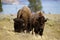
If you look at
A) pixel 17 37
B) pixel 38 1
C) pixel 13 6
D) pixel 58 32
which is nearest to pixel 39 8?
pixel 38 1

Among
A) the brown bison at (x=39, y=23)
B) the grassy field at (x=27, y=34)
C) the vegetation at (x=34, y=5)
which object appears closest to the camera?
the grassy field at (x=27, y=34)

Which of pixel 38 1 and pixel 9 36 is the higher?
pixel 38 1

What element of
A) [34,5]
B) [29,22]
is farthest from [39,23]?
[34,5]

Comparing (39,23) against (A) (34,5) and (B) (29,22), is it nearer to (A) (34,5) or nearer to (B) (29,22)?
(B) (29,22)

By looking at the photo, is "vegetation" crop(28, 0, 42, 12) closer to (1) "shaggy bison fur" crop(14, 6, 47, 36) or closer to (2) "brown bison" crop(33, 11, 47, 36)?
(1) "shaggy bison fur" crop(14, 6, 47, 36)

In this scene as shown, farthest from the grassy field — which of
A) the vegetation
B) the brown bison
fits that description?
the vegetation

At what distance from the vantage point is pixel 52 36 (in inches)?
164

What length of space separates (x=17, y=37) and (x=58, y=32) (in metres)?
1.02

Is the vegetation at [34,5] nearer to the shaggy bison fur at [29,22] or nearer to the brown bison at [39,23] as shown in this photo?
the shaggy bison fur at [29,22]

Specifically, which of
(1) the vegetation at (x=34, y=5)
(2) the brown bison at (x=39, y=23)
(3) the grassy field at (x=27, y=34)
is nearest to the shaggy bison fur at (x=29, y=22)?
(2) the brown bison at (x=39, y=23)

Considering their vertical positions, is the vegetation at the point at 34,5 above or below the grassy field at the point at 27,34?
above

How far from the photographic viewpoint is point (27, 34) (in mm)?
4121

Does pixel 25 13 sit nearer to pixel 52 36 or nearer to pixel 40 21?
pixel 40 21

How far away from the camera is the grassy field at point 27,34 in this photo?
3.82 m
